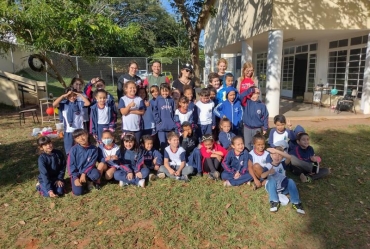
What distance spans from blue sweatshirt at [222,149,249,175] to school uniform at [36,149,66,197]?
89.2 inches

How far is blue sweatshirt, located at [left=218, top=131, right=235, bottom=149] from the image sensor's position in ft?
15.0

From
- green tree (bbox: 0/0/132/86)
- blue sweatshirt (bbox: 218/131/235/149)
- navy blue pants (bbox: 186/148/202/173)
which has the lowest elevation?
navy blue pants (bbox: 186/148/202/173)

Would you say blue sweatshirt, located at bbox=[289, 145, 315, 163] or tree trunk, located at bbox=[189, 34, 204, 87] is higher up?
tree trunk, located at bbox=[189, 34, 204, 87]

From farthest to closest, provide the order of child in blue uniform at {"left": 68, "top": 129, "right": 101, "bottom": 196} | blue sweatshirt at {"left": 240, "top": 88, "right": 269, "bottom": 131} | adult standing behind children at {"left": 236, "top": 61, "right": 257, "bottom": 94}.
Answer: adult standing behind children at {"left": 236, "top": 61, "right": 257, "bottom": 94} < blue sweatshirt at {"left": 240, "top": 88, "right": 269, "bottom": 131} < child in blue uniform at {"left": 68, "top": 129, "right": 101, "bottom": 196}

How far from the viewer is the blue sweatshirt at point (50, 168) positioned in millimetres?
3758

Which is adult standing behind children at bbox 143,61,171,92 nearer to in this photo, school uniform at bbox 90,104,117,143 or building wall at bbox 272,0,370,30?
school uniform at bbox 90,104,117,143

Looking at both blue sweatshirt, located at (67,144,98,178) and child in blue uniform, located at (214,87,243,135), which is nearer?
blue sweatshirt, located at (67,144,98,178)

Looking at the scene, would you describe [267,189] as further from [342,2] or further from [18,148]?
[342,2]

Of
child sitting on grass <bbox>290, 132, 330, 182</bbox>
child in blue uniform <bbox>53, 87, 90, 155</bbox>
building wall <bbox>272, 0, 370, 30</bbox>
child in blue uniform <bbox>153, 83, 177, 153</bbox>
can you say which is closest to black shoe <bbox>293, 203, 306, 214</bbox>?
child sitting on grass <bbox>290, 132, 330, 182</bbox>

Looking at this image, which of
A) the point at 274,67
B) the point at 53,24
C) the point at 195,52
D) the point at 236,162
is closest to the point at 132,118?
Answer: the point at 236,162

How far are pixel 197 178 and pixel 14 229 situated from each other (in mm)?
2408

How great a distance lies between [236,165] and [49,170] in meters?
2.54

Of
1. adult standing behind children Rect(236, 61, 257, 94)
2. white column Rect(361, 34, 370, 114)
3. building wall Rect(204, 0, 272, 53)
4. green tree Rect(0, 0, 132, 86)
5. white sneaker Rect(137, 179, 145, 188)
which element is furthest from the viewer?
building wall Rect(204, 0, 272, 53)

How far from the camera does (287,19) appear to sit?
8.56 m
